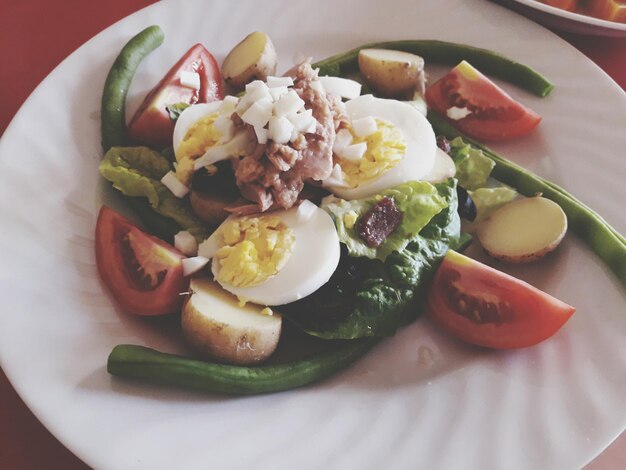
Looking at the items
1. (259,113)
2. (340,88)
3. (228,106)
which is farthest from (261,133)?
(340,88)

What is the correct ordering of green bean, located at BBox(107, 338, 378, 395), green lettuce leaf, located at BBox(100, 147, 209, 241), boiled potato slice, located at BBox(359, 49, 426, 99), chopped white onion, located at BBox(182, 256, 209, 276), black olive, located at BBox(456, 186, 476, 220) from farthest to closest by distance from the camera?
1. boiled potato slice, located at BBox(359, 49, 426, 99)
2. black olive, located at BBox(456, 186, 476, 220)
3. green lettuce leaf, located at BBox(100, 147, 209, 241)
4. chopped white onion, located at BBox(182, 256, 209, 276)
5. green bean, located at BBox(107, 338, 378, 395)

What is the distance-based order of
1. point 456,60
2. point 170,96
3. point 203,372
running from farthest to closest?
point 456,60
point 170,96
point 203,372

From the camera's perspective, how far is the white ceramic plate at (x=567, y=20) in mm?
2801

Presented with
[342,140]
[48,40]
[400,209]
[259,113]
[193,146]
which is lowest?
[400,209]

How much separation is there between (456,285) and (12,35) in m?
2.37

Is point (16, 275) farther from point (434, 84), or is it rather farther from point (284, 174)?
point (434, 84)

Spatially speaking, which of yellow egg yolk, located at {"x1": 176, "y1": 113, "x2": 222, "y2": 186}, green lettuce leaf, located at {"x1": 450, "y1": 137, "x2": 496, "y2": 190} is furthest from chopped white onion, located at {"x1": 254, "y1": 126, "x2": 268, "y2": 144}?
green lettuce leaf, located at {"x1": 450, "y1": 137, "x2": 496, "y2": 190}

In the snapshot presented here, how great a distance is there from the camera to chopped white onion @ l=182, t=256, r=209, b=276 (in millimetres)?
2008

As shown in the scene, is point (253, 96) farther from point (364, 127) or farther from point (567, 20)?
point (567, 20)

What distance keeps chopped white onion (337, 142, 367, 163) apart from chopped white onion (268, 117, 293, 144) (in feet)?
0.79

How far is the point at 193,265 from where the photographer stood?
2.01 meters

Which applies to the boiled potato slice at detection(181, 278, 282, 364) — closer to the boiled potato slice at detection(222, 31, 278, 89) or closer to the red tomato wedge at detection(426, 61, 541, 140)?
the boiled potato slice at detection(222, 31, 278, 89)

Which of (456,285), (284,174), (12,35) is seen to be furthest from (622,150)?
(12,35)

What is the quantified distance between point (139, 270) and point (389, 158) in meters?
0.88
